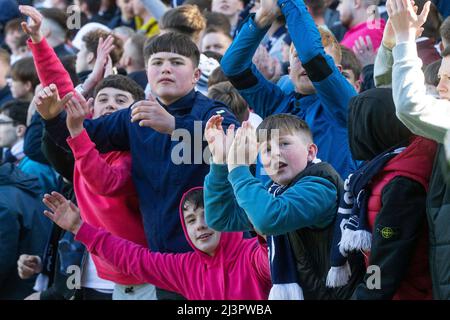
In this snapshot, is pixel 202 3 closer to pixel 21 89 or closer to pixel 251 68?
pixel 21 89

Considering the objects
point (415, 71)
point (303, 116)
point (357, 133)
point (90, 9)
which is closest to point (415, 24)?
point (415, 71)

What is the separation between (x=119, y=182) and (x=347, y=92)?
129 centimetres

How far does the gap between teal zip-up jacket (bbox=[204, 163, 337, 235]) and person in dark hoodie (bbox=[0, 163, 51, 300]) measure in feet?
8.16

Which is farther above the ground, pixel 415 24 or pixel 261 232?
pixel 415 24

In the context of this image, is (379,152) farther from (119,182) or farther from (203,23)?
(203,23)

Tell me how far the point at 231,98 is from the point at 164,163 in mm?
995

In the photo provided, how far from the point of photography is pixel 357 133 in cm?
515

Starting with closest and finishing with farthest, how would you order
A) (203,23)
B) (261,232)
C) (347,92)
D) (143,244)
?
(261,232)
(347,92)
(143,244)
(203,23)

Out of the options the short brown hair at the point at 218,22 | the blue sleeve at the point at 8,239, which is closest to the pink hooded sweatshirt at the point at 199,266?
the blue sleeve at the point at 8,239

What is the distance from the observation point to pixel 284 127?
17.6ft

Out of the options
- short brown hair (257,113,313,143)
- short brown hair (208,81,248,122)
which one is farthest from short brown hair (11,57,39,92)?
short brown hair (257,113,313,143)

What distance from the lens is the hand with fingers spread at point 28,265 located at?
7.33 metres

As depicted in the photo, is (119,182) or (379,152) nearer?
(379,152)

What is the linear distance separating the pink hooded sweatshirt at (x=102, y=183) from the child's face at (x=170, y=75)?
0.42 m
